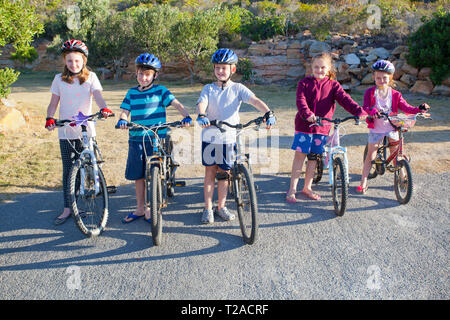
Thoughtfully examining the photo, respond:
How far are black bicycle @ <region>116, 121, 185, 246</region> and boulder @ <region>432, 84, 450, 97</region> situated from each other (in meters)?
13.2

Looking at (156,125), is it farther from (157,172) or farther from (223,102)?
(223,102)

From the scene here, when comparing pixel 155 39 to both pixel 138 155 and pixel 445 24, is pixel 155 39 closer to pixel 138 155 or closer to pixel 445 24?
pixel 445 24

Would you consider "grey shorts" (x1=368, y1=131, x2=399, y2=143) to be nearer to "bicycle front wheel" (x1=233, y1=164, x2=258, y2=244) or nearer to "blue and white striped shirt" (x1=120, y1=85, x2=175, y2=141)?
"bicycle front wheel" (x1=233, y1=164, x2=258, y2=244)

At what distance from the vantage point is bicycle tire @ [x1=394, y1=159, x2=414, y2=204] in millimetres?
4672

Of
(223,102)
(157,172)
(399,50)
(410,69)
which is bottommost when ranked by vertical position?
(157,172)

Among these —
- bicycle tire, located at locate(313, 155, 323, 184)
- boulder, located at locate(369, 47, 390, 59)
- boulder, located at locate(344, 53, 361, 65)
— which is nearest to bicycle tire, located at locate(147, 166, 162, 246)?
bicycle tire, located at locate(313, 155, 323, 184)

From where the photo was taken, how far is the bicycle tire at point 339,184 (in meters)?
4.36

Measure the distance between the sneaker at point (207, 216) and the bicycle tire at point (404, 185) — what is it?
7.82 ft

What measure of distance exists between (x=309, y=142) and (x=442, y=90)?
11.9m

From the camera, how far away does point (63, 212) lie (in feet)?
15.2

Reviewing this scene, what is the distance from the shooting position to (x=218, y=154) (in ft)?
14.0

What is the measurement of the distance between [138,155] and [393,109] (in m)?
3.33

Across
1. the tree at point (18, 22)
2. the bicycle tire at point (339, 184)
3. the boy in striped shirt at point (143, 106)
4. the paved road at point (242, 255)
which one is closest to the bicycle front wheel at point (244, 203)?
the paved road at point (242, 255)

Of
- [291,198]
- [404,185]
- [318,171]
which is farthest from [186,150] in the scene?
[404,185]
